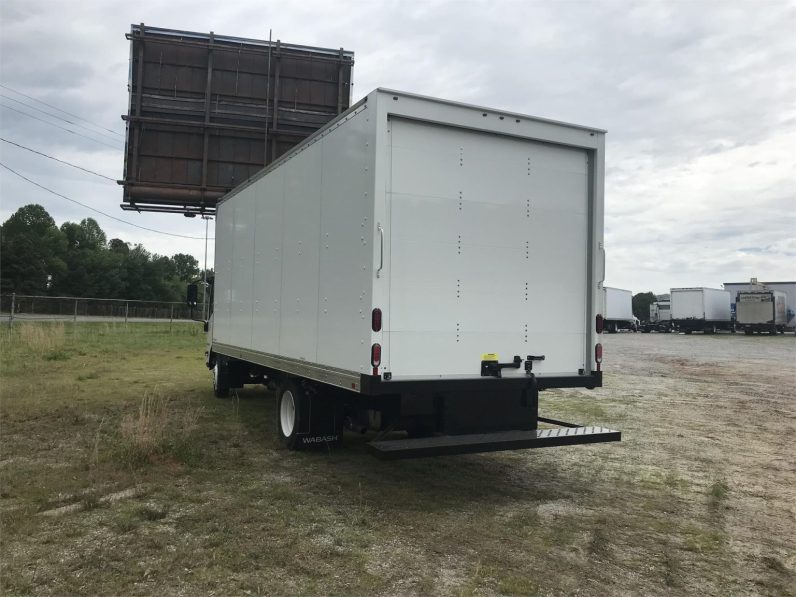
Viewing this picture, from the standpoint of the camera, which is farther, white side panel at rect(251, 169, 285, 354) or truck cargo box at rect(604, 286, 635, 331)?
truck cargo box at rect(604, 286, 635, 331)

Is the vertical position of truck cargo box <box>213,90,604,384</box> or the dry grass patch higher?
truck cargo box <box>213,90,604,384</box>

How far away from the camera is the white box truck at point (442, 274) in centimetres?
488

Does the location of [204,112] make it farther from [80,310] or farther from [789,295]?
[789,295]

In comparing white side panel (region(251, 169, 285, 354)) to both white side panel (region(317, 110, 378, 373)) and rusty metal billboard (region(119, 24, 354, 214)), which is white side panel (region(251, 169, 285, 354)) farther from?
rusty metal billboard (region(119, 24, 354, 214))

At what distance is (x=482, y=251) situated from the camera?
533 cm

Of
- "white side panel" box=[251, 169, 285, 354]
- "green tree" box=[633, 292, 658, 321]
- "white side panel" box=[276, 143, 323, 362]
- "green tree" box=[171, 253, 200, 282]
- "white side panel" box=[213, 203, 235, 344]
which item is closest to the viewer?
"white side panel" box=[276, 143, 323, 362]

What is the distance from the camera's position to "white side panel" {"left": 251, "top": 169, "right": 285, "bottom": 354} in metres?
7.00

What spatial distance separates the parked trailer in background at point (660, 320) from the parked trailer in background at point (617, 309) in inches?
77.8

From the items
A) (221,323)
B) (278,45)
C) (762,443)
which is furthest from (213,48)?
(762,443)

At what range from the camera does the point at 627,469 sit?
6449 mm

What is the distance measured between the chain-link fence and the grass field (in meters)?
24.6

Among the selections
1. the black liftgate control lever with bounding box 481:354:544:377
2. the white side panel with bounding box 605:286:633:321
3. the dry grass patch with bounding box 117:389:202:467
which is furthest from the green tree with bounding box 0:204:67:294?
the black liftgate control lever with bounding box 481:354:544:377

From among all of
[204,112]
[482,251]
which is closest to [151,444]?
[482,251]

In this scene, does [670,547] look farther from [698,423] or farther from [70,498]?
[698,423]
